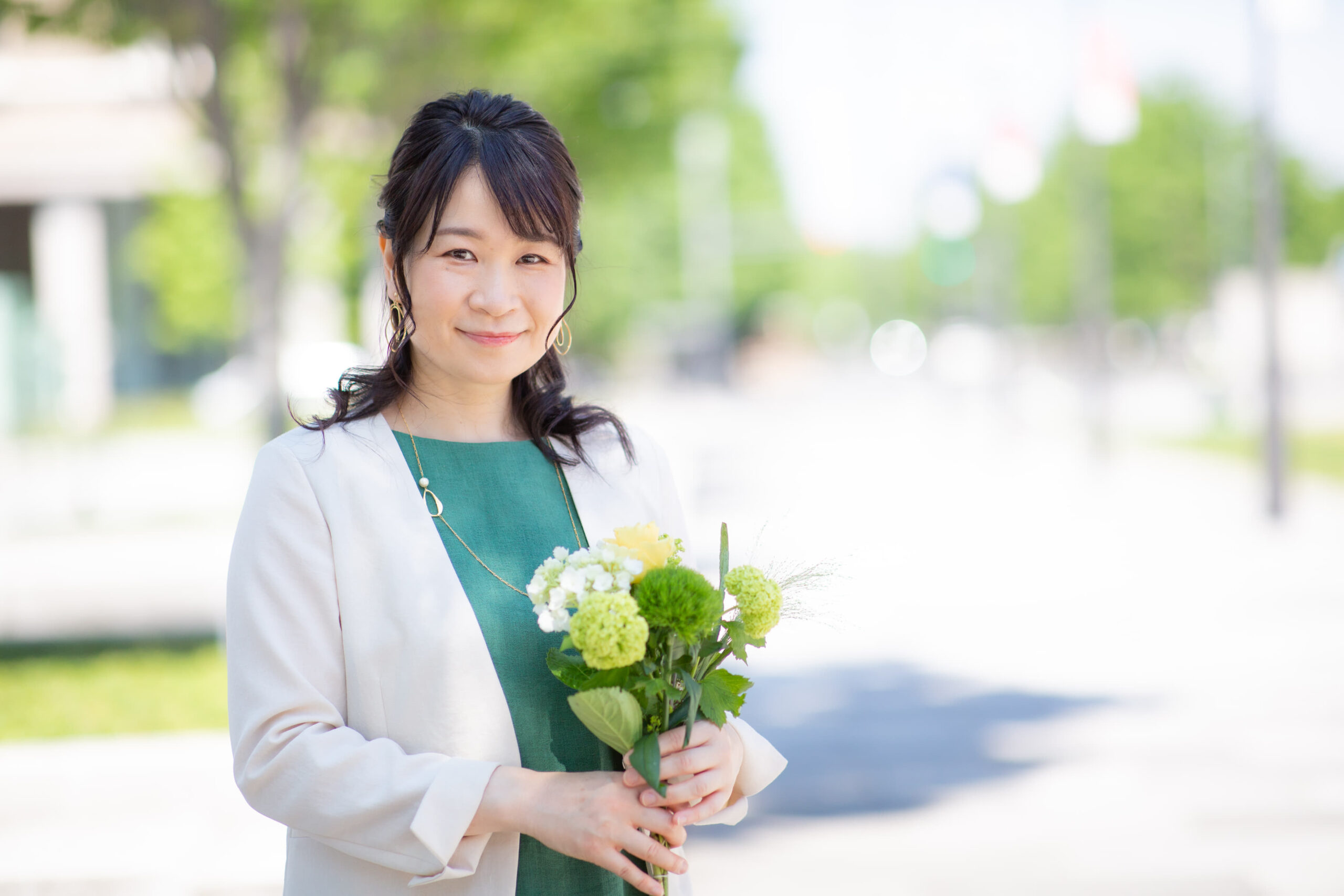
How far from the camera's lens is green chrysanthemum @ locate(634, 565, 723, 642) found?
5.77 feet

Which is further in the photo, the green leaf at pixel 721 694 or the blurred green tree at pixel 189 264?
the blurred green tree at pixel 189 264

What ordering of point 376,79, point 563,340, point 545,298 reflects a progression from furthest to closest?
1. point 376,79
2. point 563,340
3. point 545,298

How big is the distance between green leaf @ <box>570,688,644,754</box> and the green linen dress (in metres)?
0.20

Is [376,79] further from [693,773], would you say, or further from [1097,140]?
[693,773]

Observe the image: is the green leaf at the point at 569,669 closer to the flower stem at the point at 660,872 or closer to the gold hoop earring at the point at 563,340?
the flower stem at the point at 660,872

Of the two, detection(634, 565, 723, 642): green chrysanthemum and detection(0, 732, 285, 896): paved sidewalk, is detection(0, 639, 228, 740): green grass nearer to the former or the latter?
detection(0, 732, 285, 896): paved sidewalk

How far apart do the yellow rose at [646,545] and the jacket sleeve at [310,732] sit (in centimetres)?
35

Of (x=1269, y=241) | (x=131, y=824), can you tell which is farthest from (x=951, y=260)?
(x=131, y=824)

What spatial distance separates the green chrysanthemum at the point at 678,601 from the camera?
1.76m

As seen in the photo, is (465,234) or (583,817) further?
(465,234)

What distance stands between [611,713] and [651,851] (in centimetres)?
21

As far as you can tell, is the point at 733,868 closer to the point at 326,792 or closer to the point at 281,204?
the point at 326,792

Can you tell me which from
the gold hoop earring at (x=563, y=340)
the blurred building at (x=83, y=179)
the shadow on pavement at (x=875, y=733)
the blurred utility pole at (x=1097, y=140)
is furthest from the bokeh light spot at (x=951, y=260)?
the gold hoop earring at (x=563, y=340)

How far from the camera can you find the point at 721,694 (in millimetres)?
1867
